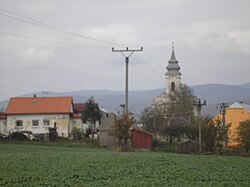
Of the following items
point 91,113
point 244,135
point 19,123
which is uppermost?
point 91,113

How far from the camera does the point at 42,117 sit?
75500 mm

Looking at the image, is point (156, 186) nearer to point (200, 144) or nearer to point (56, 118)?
point (200, 144)

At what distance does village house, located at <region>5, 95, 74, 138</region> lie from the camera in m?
74.4

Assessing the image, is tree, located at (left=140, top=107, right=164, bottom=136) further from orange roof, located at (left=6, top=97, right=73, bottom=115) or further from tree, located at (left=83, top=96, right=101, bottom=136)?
orange roof, located at (left=6, top=97, right=73, bottom=115)

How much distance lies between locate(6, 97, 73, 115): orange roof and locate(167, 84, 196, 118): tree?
1808 centimetres

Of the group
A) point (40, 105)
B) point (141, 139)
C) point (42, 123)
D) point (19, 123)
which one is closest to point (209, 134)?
point (141, 139)

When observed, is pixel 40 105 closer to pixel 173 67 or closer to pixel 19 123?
pixel 19 123

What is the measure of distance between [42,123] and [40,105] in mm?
3167

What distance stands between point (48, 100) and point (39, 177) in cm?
5786

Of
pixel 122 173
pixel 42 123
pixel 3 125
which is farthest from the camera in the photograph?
pixel 3 125

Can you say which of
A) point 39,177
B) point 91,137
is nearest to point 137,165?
point 39,177

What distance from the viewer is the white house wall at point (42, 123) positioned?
74125mm

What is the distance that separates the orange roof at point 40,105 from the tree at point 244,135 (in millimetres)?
32459

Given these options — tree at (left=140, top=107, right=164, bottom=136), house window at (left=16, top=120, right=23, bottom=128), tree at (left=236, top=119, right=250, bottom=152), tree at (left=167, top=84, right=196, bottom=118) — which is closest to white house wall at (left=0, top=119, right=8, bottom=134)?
house window at (left=16, top=120, right=23, bottom=128)
